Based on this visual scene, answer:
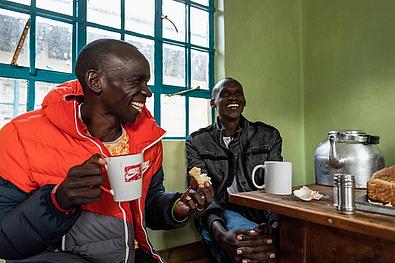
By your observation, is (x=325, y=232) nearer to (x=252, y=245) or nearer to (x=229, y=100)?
(x=252, y=245)

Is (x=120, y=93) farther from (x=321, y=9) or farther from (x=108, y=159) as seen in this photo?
(x=321, y=9)

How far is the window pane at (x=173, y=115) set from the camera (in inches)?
68.9

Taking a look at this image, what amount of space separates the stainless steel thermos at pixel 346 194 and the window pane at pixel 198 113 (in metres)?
1.11

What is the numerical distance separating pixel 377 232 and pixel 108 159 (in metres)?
0.61

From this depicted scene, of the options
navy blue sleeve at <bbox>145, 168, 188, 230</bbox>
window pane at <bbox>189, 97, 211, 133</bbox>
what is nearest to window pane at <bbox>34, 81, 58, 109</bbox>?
navy blue sleeve at <bbox>145, 168, 188, 230</bbox>

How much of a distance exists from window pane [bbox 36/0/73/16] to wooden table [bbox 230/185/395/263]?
1132 mm

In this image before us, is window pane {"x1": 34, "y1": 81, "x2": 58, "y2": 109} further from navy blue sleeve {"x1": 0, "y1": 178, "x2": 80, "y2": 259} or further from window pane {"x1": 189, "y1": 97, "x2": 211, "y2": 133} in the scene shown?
window pane {"x1": 189, "y1": 97, "x2": 211, "y2": 133}

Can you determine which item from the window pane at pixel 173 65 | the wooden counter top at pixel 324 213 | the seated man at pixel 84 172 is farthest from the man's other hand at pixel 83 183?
the window pane at pixel 173 65

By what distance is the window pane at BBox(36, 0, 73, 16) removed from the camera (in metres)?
1.38

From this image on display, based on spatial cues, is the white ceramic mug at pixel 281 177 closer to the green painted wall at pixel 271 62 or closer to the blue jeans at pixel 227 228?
the blue jeans at pixel 227 228

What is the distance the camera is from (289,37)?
89.4 inches

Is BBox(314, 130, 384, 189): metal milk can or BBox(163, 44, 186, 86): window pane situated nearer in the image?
BBox(314, 130, 384, 189): metal milk can

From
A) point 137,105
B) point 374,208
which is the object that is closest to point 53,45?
point 137,105

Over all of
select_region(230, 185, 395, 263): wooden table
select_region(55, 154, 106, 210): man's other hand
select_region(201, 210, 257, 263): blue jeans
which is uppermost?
select_region(55, 154, 106, 210): man's other hand
